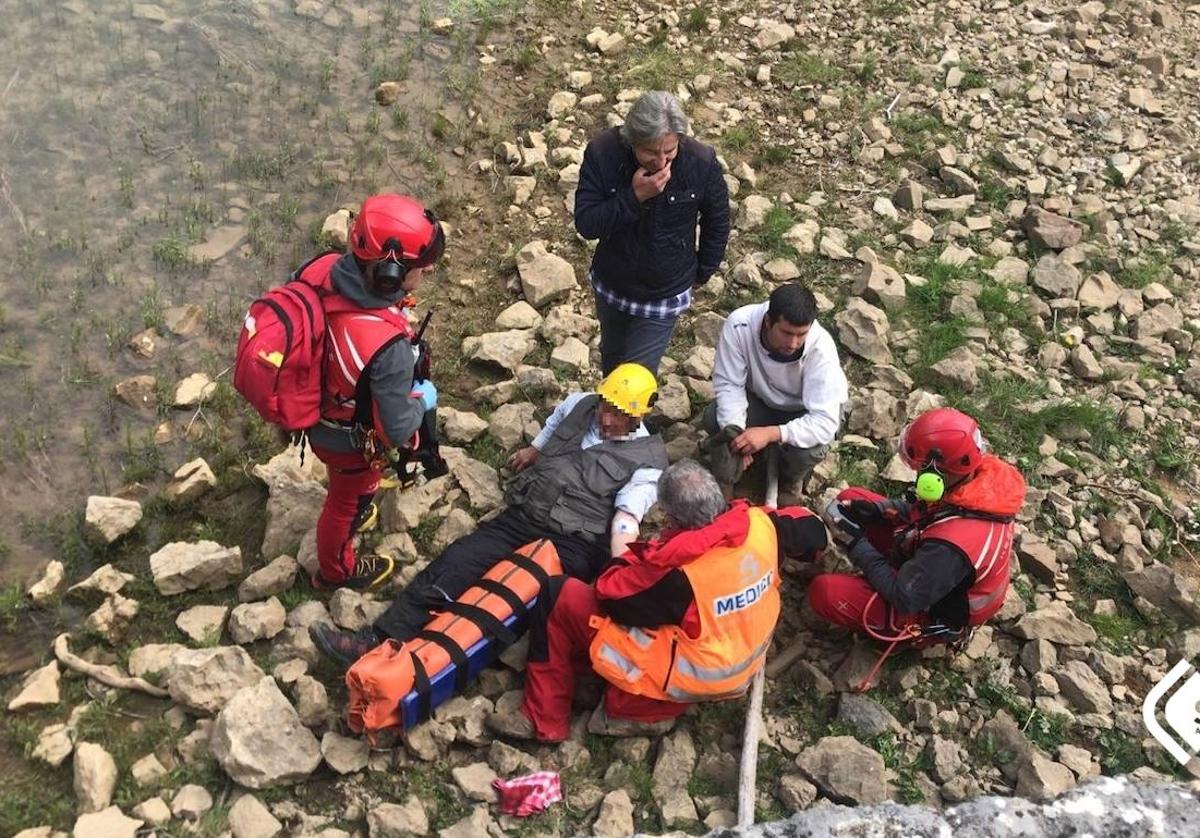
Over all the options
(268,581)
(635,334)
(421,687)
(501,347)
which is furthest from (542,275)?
(421,687)

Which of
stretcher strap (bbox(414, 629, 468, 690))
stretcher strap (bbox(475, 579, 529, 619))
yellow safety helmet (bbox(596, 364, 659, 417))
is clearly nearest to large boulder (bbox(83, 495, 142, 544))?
stretcher strap (bbox(414, 629, 468, 690))

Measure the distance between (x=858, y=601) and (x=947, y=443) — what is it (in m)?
0.95

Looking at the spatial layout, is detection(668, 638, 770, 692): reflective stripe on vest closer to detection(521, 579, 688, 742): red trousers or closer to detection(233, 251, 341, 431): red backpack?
detection(521, 579, 688, 742): red trousers

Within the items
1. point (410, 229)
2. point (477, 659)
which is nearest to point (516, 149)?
point (410, 229)

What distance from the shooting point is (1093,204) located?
8461mm

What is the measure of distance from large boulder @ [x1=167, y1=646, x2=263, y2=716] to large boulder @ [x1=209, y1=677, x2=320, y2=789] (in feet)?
0.48

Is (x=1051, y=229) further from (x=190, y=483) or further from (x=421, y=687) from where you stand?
(x=190, y=483)

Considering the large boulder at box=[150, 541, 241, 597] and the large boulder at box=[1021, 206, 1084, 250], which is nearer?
the large boulder at box=[150, 541, 241, 597]

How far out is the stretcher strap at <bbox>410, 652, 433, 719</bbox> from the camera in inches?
178

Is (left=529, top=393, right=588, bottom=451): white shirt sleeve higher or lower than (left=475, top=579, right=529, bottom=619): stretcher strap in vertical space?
higher

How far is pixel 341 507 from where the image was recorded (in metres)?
5.06

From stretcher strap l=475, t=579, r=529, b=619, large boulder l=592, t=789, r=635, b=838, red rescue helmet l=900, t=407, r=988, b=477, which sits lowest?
large boulder l=592, t=789, r=635, b=838

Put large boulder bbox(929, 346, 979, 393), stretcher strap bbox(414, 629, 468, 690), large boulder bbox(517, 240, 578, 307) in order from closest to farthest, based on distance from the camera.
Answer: stretcher strap bbox(414, 629, 468, 690) → large boulder bbox(929, 346, 979, 393) → large boulder bbox(517, 240, 578, 307)

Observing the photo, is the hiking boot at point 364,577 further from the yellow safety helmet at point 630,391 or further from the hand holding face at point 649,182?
the hand holding face at point 649,182
